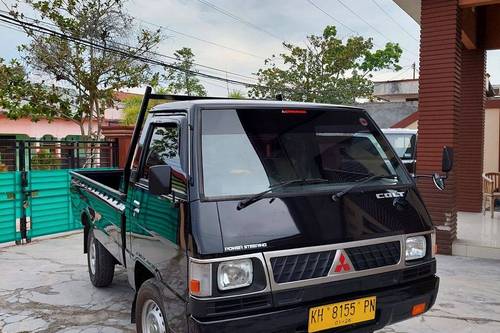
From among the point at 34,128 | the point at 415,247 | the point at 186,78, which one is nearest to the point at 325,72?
the point at 186,78

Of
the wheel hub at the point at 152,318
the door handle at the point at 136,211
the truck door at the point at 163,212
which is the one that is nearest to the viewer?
the truck door at the point at 163,212

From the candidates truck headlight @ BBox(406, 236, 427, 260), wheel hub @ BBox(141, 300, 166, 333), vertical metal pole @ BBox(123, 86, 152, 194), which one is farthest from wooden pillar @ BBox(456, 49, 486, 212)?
wheel hub @ BBox(141, 300, 166, 333)

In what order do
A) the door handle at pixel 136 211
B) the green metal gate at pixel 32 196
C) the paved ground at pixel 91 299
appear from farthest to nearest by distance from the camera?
the green metal gate at pixel 32 196, the paved ground at pixel 91 299, the door handle at pixel 136 211

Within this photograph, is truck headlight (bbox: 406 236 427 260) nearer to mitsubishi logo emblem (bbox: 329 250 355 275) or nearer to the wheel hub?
mitsubishi logo emblem (bbox: 329 250 355 275)

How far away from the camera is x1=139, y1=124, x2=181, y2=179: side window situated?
3.14m

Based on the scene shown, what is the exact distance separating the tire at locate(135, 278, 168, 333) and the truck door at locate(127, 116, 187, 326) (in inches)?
4.0

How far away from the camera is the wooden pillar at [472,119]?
9344mm

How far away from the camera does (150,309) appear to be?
310 centimetres

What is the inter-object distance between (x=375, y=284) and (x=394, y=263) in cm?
21

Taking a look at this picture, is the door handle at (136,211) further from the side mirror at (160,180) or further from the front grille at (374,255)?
the front grille at (374,255)

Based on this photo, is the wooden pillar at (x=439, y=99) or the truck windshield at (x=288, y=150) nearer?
the truck windshield at (x=288, y=150)

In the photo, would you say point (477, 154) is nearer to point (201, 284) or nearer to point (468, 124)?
point (468, 124)

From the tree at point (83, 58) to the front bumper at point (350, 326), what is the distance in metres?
14.3

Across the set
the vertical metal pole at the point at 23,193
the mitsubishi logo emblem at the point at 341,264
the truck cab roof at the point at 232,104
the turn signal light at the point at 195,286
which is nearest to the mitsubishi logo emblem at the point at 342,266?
the mitsubishi logo emblem at the point at 341,264
